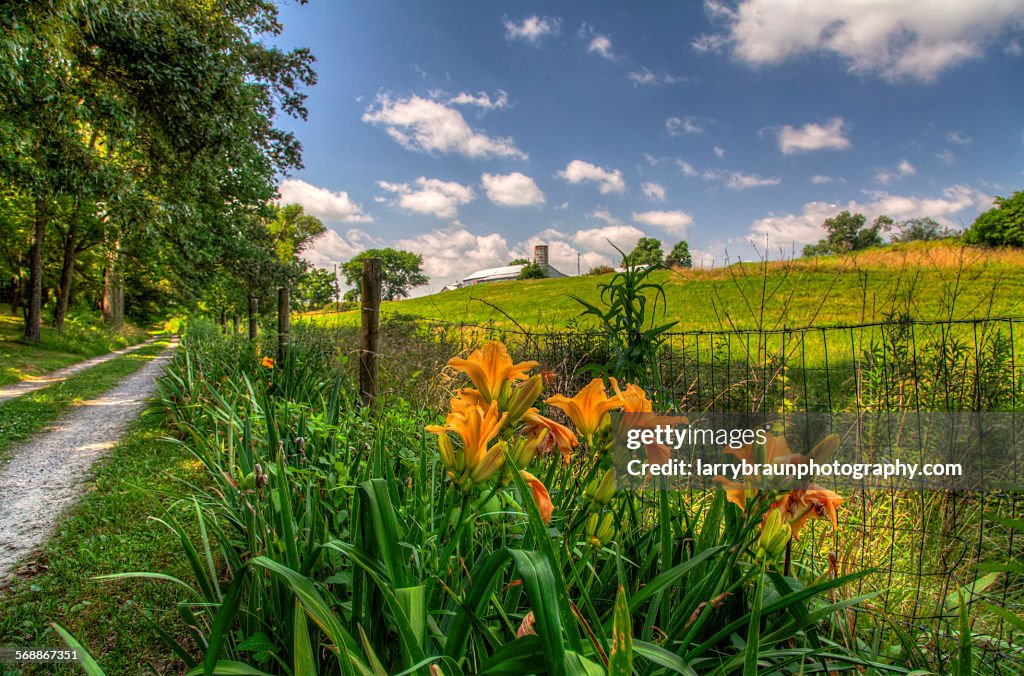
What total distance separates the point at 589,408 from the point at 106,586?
290 centimetres

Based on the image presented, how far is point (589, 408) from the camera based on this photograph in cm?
100

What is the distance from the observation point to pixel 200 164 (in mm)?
9773

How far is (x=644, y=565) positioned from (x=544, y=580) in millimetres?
715

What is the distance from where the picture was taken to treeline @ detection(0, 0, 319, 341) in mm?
6750

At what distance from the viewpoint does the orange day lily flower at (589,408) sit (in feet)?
3.22

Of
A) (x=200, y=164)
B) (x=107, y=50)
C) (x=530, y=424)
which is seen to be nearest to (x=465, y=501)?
(x=530, y=424)

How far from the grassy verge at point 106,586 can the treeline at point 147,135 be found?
17.9ft

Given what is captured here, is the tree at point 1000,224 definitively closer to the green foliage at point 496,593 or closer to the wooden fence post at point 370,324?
the wooden fence post at point 370,324

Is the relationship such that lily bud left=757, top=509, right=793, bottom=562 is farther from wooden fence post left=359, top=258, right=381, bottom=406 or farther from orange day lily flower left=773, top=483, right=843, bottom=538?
wooden fence post left=359, top=258, right=381, bottom=406

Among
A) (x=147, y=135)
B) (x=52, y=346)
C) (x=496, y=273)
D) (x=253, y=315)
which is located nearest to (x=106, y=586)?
(x=253, y=315)

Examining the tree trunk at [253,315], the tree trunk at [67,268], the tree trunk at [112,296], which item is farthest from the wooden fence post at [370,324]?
the tree trunk at [112,296]

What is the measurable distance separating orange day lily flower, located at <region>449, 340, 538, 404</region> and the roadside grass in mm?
11984

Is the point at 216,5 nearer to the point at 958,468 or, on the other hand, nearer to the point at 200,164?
the point at 200,164

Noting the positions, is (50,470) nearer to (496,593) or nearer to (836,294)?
(496,593)
